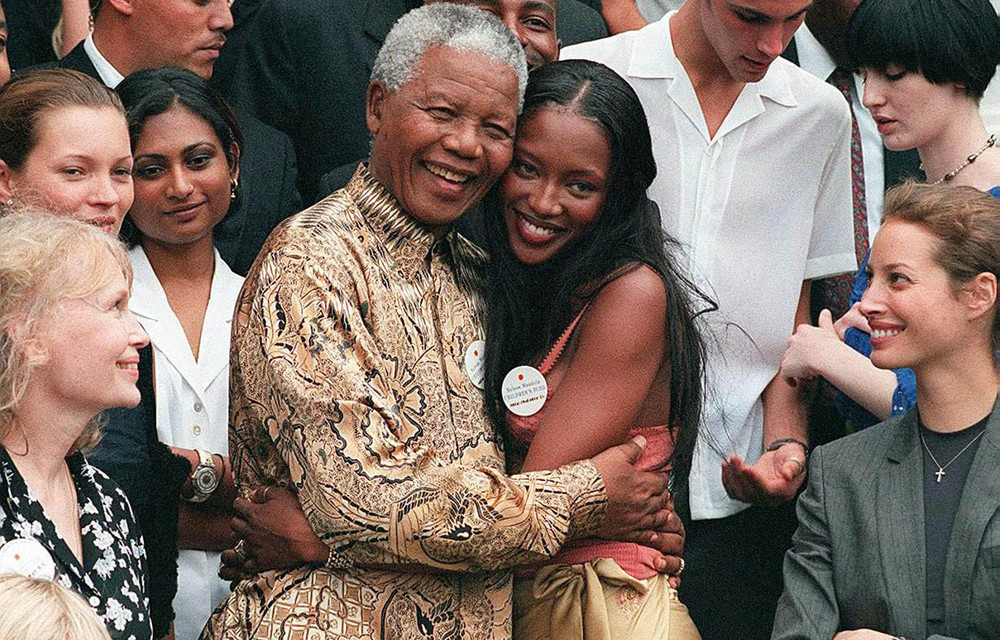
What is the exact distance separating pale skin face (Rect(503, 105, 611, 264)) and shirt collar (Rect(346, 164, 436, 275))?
0.31m

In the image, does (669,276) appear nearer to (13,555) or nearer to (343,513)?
(343,513)

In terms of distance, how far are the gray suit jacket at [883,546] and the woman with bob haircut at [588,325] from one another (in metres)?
0.34

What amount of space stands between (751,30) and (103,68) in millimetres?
1930

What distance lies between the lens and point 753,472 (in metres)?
4.15

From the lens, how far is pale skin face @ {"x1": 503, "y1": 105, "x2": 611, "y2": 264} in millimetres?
3553

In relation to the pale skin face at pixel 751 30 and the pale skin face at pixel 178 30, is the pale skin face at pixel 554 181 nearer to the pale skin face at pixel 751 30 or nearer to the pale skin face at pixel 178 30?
the pale skin face at pixel 751 30

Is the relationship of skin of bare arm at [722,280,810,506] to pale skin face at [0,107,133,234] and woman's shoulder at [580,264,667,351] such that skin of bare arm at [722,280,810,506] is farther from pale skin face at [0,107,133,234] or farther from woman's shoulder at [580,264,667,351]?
pale skin face at [0,107,133,234]

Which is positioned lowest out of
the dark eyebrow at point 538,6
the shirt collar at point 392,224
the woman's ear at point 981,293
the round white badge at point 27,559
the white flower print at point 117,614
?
the white flower print at point 117,614

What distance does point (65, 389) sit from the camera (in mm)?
3018

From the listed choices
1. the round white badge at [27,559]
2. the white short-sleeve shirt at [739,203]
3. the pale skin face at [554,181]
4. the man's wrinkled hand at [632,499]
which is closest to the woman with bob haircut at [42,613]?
the round white badge at [27,559]

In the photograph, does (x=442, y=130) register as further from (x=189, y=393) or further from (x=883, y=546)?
(x=883, y=546)

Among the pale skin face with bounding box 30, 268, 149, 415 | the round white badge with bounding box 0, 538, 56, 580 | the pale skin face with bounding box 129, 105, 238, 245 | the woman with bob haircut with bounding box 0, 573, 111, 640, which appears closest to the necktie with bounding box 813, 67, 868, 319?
the pale skin face with bounding box 129, 105, 238, 245

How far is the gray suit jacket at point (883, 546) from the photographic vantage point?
11.5 ft

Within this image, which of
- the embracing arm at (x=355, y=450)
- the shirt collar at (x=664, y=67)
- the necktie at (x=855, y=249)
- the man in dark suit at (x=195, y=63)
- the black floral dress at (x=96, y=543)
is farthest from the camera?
the necktie at (x=855, y=249)
